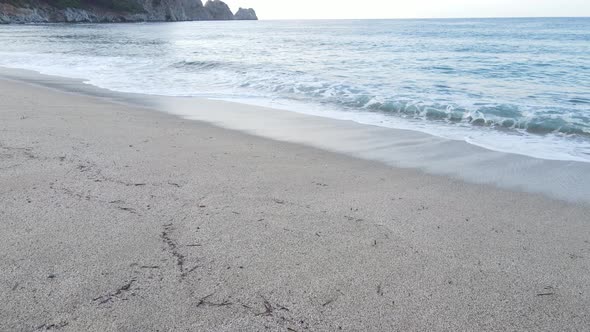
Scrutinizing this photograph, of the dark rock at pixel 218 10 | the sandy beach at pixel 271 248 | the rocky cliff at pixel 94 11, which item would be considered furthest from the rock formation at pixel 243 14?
the sandy beach at pixel 271 248

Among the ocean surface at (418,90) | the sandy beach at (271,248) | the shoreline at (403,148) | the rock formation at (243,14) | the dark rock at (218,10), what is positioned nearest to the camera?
the sandy beach at (271,248)

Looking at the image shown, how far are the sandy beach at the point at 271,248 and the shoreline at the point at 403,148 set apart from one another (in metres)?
0.36

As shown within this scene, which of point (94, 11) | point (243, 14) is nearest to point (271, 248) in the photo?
point (94, 11)

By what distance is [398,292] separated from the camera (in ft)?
6.91

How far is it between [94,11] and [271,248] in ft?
368

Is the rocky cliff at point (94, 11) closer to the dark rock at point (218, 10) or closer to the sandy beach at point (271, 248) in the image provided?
the dark rock at point (218, 10)

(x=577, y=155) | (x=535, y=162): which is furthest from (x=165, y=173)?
(x=577, y=155)

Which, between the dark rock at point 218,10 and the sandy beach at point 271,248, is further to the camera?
the dark rock at point 218,10

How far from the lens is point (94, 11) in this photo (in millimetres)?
97750

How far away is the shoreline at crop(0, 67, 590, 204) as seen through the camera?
403cm

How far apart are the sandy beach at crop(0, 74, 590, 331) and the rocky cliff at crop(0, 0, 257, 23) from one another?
86.4 metres

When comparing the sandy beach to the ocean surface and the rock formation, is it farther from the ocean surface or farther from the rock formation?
the rock formation

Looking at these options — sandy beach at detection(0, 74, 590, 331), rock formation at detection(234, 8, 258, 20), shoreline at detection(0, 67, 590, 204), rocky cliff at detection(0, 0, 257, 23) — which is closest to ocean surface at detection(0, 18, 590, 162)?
shoreline at detection(0, 67, 590, 204)

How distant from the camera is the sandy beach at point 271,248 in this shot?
1.92 metres
